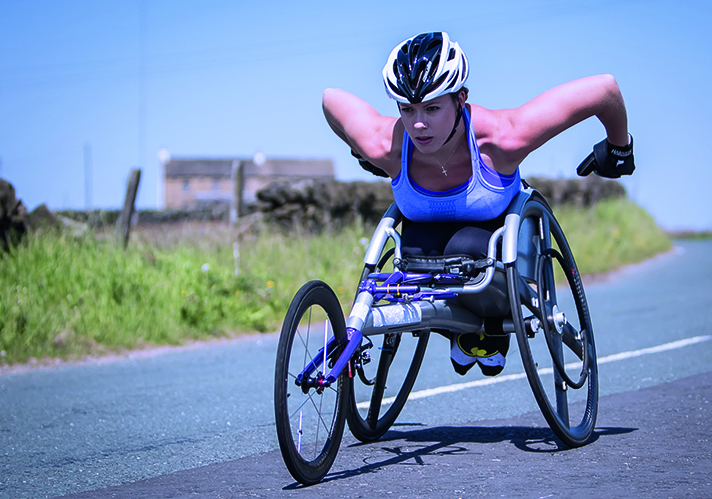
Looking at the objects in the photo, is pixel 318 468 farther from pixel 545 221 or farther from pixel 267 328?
pixel 267 328

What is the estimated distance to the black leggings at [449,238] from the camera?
3.85 meters

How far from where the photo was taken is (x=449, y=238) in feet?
12.9

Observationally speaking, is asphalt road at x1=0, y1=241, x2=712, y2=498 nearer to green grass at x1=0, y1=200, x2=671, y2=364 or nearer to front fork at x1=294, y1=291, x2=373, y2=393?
front fork at x1=294, y1=291, x2=373, y2=393

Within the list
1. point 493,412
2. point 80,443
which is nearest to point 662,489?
point 493,412

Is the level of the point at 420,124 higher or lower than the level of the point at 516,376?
higher

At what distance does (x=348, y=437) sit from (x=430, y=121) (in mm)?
1931

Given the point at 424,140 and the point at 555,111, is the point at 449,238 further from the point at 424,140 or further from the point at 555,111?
the point at 555,111

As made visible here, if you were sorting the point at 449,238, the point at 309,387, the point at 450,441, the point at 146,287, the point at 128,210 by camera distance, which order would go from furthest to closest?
the point at 128,210, the point at 146,287, the point at 450,441, the point at 449,238, the point at 309,387

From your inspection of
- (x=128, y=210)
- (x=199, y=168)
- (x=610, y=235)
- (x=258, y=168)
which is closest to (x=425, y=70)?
(x=128, y=210)

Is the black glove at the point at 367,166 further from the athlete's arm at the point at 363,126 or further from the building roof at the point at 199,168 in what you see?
the building roof at the point at 199,168

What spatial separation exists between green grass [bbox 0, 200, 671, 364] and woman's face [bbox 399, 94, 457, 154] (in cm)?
511

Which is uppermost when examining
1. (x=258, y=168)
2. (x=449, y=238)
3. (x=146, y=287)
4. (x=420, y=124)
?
(x=258, y=168)

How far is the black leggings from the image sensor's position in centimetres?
385

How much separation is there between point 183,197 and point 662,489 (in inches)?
3030
